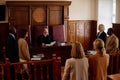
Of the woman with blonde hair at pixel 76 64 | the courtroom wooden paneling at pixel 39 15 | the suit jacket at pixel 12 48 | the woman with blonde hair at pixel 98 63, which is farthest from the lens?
the courtroom wooden paneling at pixel 39 15

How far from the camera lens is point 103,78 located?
384 centimetres

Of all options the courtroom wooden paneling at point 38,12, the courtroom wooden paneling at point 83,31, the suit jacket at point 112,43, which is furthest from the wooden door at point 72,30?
the suit jacket at point 112,43

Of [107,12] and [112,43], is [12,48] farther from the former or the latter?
[107,12]

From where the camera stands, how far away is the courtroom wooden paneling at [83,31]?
9258mm

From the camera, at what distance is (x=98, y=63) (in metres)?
3.73

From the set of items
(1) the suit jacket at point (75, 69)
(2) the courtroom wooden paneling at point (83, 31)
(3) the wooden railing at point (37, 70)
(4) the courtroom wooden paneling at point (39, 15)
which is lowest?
(3) the wooden railing at point (37, 70)

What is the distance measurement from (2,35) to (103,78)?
4.18 metres

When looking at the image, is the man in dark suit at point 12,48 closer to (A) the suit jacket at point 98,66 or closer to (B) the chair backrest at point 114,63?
(A) the suit jacket at point 98,66

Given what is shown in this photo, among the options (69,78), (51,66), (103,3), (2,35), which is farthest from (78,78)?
(103,3)

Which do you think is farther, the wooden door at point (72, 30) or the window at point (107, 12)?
the window at point (107, 12)

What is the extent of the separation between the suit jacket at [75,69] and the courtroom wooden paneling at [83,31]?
5.71 meters

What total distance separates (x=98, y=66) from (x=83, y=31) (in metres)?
5.74

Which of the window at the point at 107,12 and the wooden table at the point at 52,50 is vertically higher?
the window at the point at 107,12

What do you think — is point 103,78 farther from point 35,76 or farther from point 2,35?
point 2,35
